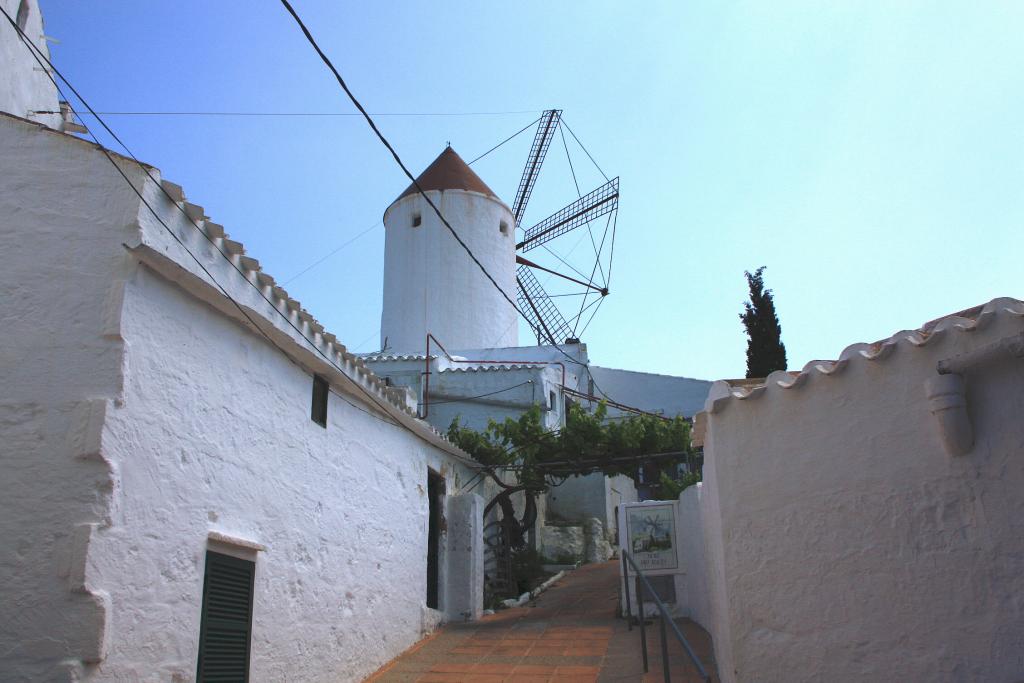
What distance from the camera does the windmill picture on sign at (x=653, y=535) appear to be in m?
12.1

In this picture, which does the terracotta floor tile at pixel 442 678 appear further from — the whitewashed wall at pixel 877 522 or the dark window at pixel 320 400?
the whitewashed wall at pixel 877 522

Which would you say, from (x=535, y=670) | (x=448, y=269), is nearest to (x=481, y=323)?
(x=448, y=269)

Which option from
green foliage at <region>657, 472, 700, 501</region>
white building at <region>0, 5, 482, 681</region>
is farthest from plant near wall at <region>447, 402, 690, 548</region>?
white building at <region>0, 5, 482, 681</region>

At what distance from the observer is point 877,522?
20.0 ft

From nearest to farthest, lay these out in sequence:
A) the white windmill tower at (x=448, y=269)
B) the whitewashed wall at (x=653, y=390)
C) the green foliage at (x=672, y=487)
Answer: the green foliage at (x=672, y=487) < the white windmill tower at (x=448, y=269) < the whitewashed wall at (x=653, y=390)

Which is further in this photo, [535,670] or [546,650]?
[546,650]

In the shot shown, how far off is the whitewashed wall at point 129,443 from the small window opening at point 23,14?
3.09 m

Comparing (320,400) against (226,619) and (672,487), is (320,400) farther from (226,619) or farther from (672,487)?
(672,487)

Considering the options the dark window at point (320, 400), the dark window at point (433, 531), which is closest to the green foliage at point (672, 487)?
the dark window at point (433, 531)

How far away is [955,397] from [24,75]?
9.37 m

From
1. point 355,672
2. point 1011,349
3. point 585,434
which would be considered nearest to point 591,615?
point 585,434

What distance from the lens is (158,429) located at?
6.52m

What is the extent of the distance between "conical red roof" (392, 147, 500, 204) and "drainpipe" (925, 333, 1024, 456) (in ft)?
67.7

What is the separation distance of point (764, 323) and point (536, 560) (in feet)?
22.1
